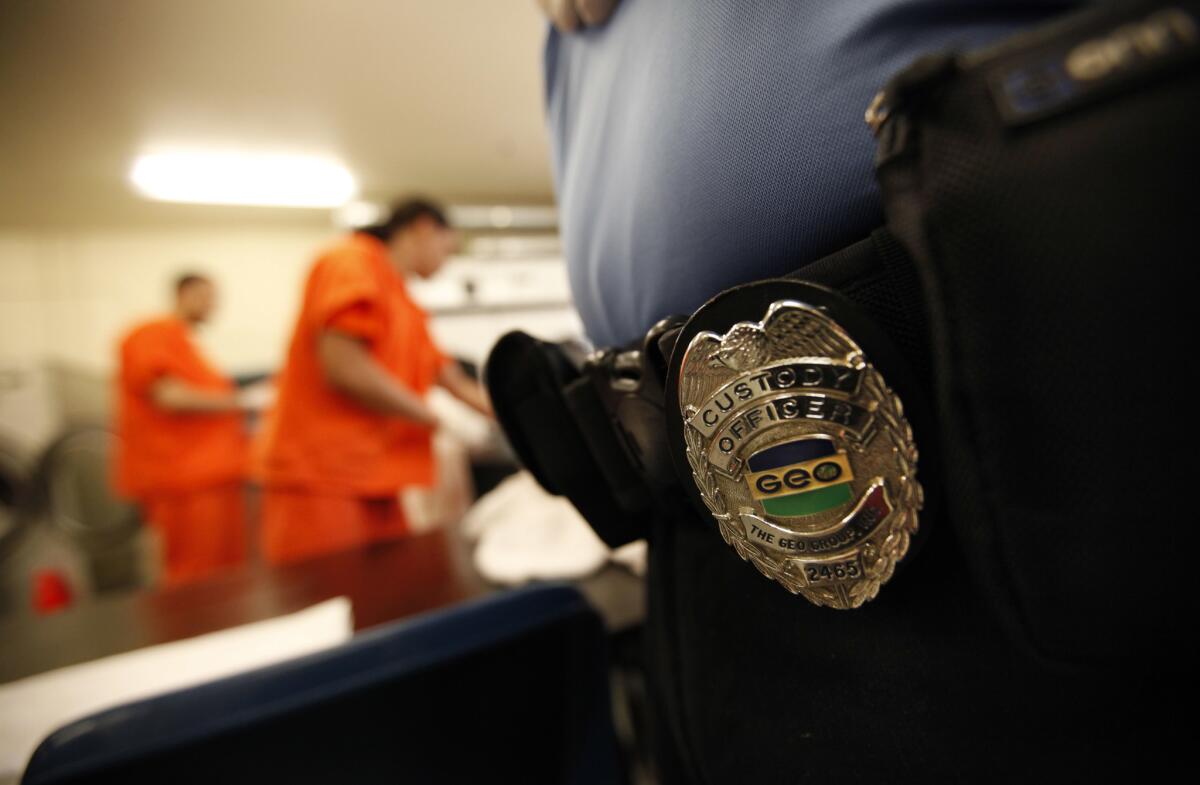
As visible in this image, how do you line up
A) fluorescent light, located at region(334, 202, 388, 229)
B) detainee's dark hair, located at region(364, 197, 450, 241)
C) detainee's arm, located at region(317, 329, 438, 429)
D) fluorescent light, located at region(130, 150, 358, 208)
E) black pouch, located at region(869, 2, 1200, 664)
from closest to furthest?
black pouch, located at region(869, 2, 1200, 664) < detainee's arm, located at region(317, 329, 438, 429) < detainee's dark hair, located at region(364, 197, 450, 241) < fluorescent light, located at region(130, 150, 358, 208) < fluorescent light, located at region(334, 202, 388, 229)

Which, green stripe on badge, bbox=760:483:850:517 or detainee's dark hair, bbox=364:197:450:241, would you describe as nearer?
green stripe on badge, bbox=760:483:850:517

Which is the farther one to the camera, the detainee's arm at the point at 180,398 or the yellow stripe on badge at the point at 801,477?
the detainee's arm at the point at 180,398

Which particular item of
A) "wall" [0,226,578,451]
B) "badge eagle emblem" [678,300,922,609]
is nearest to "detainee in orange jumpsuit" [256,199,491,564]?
"badge eagle emblem" [678,300,922,609]

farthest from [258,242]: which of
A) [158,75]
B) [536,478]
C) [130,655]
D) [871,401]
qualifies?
[871,401]

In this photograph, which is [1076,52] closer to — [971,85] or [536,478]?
[971,85]

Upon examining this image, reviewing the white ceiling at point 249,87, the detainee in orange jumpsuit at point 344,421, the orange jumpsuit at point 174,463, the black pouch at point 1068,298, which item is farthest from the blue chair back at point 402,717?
the white ceiling at point 249,87

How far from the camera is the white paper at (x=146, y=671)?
52cm

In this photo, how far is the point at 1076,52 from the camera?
0.13m

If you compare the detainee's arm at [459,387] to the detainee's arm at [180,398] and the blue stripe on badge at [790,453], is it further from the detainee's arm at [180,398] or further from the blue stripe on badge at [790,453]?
the blue stripe on badge at [790,453]

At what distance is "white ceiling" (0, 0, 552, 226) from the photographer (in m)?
1.96

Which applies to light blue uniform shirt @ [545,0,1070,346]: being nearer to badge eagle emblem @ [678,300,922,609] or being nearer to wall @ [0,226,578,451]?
badge eagle emblem @ [678,300,922,609]

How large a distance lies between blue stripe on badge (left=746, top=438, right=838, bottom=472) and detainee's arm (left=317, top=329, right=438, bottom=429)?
1.03 metres

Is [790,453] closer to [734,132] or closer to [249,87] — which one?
[734,132]

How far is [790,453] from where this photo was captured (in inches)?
8.8
